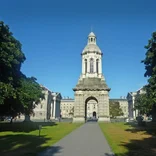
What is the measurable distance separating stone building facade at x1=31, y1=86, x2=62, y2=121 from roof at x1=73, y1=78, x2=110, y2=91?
3955cm

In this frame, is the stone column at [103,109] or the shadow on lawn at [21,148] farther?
the stone column at [103,109]

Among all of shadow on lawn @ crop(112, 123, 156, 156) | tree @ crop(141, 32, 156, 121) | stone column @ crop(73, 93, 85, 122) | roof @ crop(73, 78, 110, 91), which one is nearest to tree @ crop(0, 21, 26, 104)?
shadow on lawn @ crop(112, 123, 156, 156)

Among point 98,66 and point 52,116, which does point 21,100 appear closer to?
point 98,66

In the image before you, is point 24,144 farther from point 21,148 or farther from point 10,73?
point 10,73

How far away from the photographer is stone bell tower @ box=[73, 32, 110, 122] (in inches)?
2630

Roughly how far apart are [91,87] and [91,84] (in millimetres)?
1274

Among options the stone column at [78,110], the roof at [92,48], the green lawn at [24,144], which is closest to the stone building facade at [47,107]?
the stone column at [78,110]

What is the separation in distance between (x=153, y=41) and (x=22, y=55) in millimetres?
16059

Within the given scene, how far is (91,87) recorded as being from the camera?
68.8 meters

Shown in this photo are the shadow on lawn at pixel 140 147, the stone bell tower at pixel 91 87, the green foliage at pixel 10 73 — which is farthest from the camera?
the stone bell tower at pixel 91 87

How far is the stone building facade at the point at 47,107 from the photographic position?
11306 centimetres

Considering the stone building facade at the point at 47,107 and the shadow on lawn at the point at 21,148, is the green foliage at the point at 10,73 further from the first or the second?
the stone building facade at the point at 47,107

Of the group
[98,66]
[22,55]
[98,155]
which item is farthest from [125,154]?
[98,66]

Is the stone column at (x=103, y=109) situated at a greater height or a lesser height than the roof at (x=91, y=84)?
lesser
